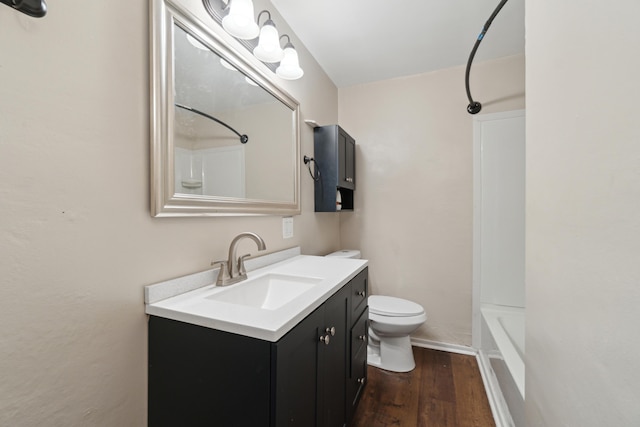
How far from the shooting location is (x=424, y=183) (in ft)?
7.20

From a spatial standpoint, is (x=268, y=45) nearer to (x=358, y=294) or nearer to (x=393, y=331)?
(x=358, y=294)

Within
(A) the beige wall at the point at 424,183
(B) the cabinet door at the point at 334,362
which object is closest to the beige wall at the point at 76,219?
(B) the cabinet door at the point at 334,362

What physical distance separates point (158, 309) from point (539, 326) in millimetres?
1229

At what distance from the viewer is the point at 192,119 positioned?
101cm

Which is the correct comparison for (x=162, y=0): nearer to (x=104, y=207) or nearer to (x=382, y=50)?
(x=104, y=207)

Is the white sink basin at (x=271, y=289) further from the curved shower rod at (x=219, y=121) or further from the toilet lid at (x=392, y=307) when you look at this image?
the toilet lid at (x=392, y=307)

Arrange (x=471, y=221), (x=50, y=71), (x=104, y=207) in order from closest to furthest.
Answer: (x=50, y=71) < (x=104, y=207) < (x=471, y=221)

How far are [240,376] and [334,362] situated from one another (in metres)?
0.49

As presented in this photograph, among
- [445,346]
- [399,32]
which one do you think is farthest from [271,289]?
[399,32]

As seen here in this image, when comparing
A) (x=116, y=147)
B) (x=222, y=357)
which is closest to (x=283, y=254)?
(x=222, y=357)

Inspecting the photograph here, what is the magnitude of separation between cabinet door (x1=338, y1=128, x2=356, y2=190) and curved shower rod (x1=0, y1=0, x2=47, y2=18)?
5.17ft

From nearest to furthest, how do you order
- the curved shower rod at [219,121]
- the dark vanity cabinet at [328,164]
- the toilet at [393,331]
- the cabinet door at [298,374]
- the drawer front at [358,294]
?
the cabinet door at [298,374]
the curved shower rod at [219,121]
the drawer front at [358,294]
the toilet at [393,331]
the dark vanity cabinet at [328,164]

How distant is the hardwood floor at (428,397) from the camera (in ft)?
4.58

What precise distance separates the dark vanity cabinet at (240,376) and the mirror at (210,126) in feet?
1.53
